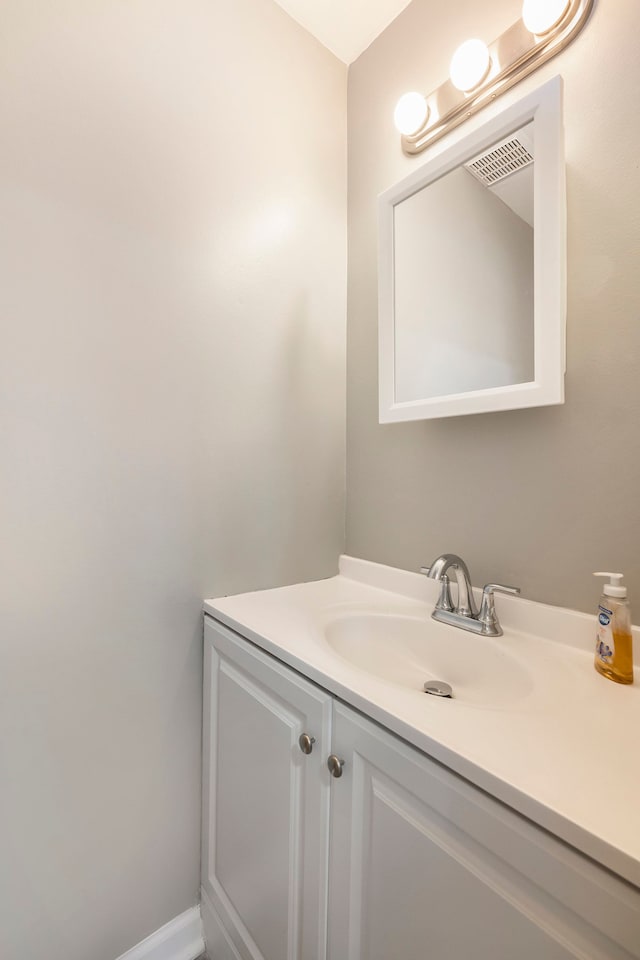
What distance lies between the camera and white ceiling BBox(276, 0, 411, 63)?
1.21 meters

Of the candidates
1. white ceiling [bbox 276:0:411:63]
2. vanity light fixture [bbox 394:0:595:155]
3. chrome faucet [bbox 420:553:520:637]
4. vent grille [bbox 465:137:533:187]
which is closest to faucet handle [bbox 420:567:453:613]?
chrome faucet [bbox 420:553:520:637]

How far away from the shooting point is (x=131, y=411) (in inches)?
37.9

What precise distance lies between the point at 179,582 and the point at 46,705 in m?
0.34

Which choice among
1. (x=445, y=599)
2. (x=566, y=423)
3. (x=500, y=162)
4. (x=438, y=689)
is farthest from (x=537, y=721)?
(x=500, y=162)

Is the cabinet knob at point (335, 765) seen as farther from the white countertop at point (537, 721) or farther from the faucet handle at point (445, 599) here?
the faucet handle at point (445, 599)

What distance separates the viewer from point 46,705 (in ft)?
2.82

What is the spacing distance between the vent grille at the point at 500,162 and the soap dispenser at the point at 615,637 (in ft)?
2.73

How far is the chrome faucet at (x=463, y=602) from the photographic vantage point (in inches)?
35.6

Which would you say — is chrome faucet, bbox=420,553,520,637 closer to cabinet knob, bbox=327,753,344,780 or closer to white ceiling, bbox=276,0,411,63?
cabinet knob, bbox=327,753,344,780

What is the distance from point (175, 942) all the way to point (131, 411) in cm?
126

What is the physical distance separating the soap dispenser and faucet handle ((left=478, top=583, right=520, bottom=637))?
182 mm

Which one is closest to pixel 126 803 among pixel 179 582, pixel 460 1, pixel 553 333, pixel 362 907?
pixel 179 582

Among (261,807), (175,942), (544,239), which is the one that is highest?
(544,239)

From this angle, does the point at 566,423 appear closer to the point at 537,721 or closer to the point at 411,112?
the point at 537,721
